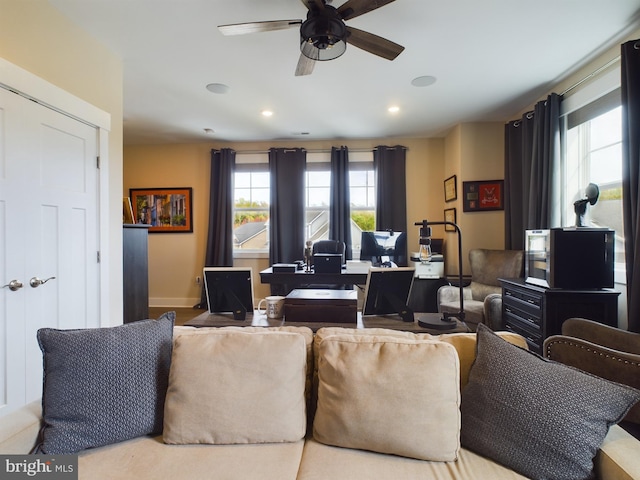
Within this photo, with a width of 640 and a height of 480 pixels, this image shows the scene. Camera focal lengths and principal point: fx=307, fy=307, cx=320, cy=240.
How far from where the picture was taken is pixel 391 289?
6.10 feet

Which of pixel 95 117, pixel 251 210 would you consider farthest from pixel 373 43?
pixel 251 210

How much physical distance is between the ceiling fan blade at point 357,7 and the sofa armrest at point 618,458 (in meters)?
2.06

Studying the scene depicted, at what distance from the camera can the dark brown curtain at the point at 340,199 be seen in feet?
15.6

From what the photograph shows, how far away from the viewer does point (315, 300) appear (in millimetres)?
1810

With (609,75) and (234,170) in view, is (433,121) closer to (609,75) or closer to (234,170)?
(609,75)

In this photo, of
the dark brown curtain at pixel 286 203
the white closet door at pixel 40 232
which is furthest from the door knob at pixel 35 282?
the dark brown curtain at pixel 286 203

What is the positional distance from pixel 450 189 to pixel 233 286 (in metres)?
3.68

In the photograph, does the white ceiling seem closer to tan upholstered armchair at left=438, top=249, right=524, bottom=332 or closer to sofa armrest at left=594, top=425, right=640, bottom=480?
tan upholstered armchair at left=438, top=249, right=524, bottom=332

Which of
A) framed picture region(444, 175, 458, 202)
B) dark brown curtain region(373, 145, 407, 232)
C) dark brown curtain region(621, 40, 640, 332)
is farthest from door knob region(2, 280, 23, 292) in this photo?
framed picture region(444, 175, 458, 202)

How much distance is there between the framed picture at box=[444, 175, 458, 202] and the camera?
4322mm

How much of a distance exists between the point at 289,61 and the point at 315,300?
6.85 feet

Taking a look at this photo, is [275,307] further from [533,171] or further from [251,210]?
[251,210]

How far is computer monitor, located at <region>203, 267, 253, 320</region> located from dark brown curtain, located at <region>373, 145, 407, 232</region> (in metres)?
3.20

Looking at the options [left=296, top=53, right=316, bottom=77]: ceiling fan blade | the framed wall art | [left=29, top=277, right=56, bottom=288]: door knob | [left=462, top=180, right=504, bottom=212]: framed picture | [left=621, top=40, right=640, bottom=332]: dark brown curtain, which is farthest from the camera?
[left=462, top=180, right=504, bottom=212]: framed picture
